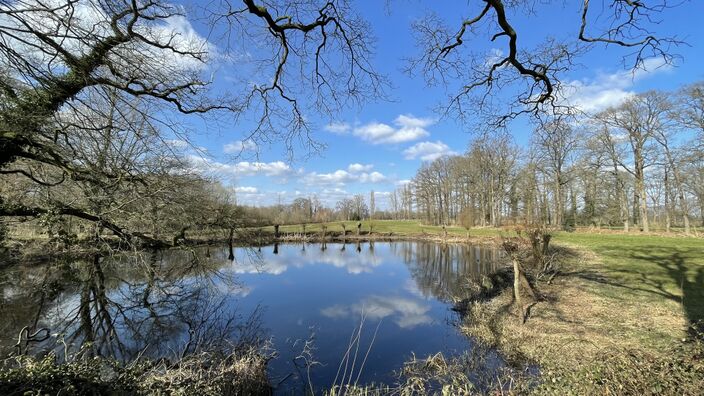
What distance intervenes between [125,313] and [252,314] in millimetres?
3468

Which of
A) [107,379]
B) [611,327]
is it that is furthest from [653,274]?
[107,379]

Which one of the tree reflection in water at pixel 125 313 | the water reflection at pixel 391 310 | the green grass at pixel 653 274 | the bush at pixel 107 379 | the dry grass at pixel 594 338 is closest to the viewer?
the bush at pixel 107 379

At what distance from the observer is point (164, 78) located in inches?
179

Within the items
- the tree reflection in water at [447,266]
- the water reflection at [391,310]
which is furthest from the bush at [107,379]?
the tree reflection in water at [447,266]

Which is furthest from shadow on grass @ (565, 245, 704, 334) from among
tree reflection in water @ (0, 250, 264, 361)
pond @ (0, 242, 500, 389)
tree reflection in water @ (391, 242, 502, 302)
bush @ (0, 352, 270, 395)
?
tree reflection in water @ (0, 250, 264, 361)

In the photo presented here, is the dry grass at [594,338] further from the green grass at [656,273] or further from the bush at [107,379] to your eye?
the bush at [107,379]

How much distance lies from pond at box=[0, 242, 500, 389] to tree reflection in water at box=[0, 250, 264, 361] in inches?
1.5

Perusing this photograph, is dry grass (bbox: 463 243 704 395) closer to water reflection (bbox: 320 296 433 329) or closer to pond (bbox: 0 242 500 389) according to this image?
pond (bbox: 0 242 500 389)

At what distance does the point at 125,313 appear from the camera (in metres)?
9.51

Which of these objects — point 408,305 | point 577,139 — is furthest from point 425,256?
point 577,139

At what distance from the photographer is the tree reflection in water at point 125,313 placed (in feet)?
23.2

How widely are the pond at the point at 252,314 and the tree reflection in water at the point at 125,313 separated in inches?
1.5

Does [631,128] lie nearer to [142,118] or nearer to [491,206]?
[491,206]

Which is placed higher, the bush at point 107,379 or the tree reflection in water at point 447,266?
the bush at point 107,379
